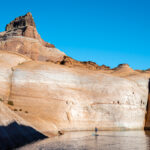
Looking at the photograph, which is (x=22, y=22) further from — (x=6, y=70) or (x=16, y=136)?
(x=16, y=136)

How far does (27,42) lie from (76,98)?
229 ft

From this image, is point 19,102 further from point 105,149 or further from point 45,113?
point 105,149

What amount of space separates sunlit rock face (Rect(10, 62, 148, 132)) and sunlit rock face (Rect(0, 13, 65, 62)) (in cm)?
A: 5364

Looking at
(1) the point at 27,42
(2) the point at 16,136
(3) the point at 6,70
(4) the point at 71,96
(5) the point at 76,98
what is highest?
(1) the point at 27,42

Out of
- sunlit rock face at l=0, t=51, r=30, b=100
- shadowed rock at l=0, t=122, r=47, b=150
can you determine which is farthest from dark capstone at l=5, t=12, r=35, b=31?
shadowed rock at l=0, t=122, r=47, b=150

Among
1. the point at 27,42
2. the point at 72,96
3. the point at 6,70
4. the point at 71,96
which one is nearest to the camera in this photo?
the point at 6,70

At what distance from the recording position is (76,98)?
164ft

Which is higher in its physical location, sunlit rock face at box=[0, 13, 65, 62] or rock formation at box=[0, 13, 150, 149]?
sunlit rock face at box=[0, 13, 65, 62]

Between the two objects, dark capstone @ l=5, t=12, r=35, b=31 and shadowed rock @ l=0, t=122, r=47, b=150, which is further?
dark capstone @ l=5, t=12, r=35, b=31

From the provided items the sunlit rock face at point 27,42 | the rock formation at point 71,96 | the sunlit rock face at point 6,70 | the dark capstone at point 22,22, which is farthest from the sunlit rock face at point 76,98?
the dark capstone at point 22,22

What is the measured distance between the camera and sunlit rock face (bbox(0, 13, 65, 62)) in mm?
111625

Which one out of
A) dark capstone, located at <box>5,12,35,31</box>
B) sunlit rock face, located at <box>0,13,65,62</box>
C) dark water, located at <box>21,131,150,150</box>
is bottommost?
dark water, located at <box>21,131,150,150</box>

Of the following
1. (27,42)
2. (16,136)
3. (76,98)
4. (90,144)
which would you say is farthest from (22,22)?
(16,136)

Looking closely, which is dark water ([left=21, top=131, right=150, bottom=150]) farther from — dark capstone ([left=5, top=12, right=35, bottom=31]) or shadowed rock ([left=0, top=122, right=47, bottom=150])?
dark capstone ([left=5, top=12, right=35, bottom=31])
